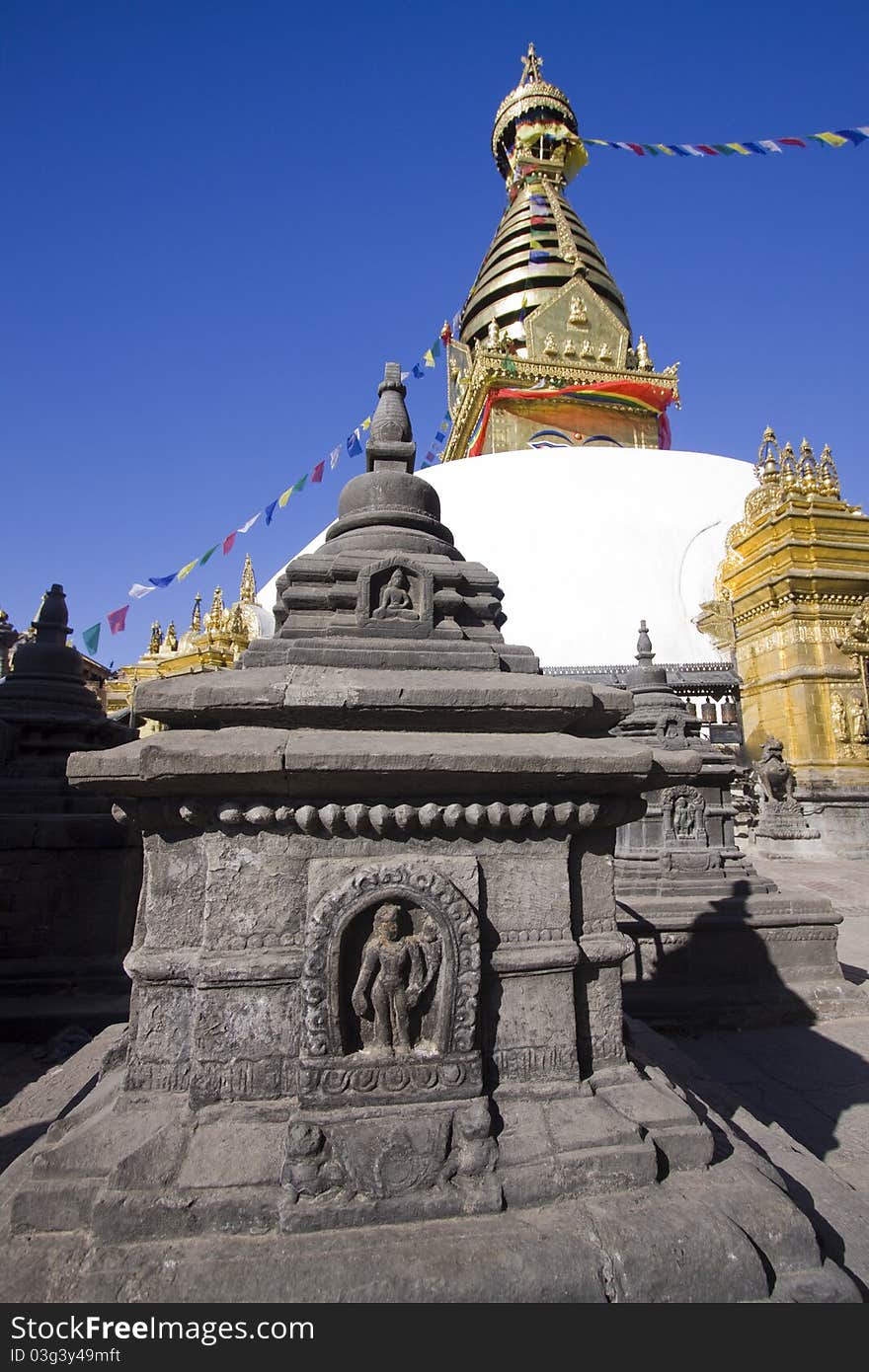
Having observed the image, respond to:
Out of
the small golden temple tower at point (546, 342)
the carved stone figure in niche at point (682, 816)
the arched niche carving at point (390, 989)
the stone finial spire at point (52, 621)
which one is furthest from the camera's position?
the small golden temple tower at point (546, 342)

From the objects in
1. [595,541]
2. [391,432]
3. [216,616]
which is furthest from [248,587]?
[391,432]

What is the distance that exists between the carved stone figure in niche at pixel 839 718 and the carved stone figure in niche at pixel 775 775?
1.02 metres

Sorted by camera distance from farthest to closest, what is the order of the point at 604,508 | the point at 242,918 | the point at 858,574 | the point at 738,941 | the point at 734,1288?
the point at 604,508 < the point at 858,574 < the point at 738,941 < the point at 242,918 < the point at 734,1288

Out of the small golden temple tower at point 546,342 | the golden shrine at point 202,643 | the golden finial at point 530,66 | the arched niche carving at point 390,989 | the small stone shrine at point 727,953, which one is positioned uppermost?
the golden finial at point 530,66

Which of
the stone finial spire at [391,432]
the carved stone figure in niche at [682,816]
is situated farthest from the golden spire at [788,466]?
the stone finial spire at [391,432]

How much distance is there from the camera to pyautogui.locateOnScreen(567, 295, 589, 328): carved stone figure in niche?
2677cm

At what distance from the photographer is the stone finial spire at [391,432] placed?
11.7ft

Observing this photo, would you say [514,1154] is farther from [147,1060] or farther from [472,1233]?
[147,1060]

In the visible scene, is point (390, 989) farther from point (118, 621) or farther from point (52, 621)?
point (118, 621)

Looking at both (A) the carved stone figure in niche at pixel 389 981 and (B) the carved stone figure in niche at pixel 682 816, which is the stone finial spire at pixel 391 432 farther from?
(B) the carved stone figure in niche at pixel 682 816

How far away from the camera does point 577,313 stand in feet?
88.0
